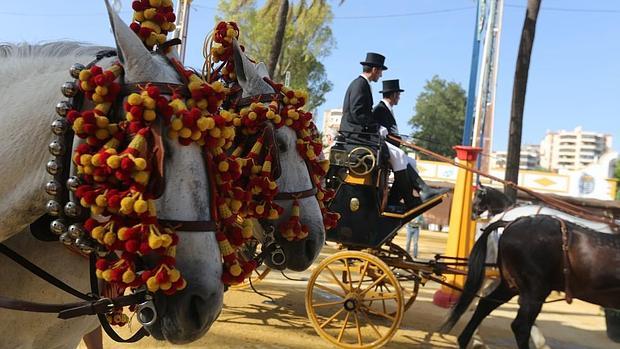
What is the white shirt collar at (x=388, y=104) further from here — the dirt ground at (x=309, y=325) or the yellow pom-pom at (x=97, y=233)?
the yellow pom-pom at (x=97, y=233)

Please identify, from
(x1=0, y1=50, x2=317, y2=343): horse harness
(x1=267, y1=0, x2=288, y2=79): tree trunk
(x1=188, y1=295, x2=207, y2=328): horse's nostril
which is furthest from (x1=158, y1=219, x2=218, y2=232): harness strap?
(x1=267, y1=0, x2=288, y2=79): tree trunk

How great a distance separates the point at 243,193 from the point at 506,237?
4509mm

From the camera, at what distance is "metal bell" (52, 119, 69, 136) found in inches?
67.9

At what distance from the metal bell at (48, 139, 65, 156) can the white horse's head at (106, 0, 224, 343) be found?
362 millimetres

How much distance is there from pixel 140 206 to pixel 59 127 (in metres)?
0.44

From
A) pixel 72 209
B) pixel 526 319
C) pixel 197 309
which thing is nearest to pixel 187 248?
pixel 197 309

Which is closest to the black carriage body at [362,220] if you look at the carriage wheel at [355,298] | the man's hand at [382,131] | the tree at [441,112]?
the carriage wheel at [355,298]

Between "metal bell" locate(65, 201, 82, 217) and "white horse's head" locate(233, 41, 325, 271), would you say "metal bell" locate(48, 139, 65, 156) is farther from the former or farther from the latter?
"white horse's head" locate(233, 41, 325, 271)

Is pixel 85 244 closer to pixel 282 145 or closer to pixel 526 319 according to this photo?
pixel 282 145

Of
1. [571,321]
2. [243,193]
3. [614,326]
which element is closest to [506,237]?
[614,326]

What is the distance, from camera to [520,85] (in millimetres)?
8875

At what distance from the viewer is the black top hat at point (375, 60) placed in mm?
6242

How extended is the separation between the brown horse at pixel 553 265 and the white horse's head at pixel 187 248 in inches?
185

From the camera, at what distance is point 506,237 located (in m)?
5.75
